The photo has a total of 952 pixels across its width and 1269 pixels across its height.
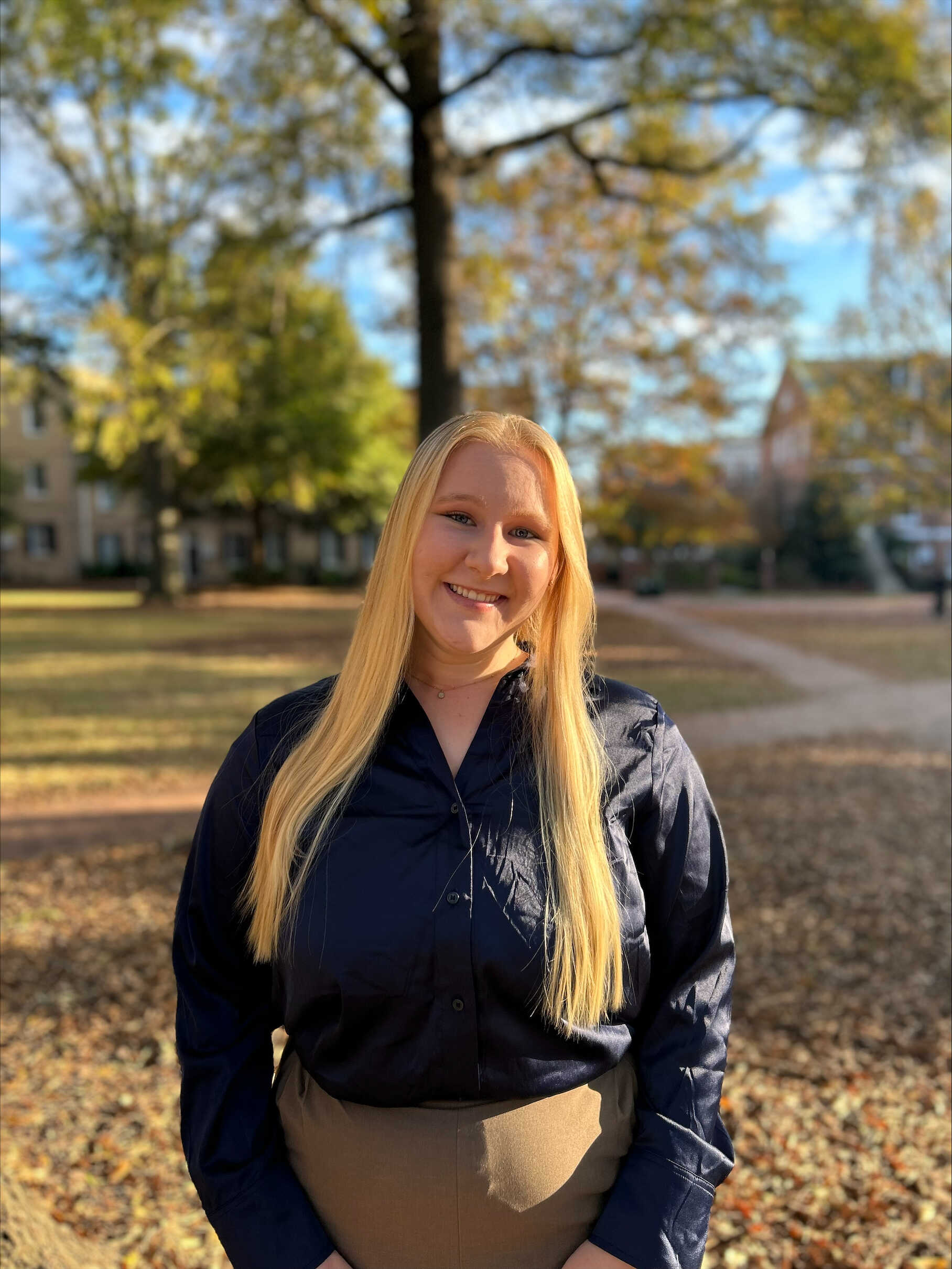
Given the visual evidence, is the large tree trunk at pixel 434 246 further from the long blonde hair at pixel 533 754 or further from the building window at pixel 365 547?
the building window at pixel 365 547

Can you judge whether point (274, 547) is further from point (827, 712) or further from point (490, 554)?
point (490, 554)

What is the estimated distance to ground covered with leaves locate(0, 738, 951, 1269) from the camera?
3004 mm

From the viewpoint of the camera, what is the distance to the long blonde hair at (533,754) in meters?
1.65

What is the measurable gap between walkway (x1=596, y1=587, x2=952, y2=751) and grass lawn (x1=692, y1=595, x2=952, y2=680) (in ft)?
2.11

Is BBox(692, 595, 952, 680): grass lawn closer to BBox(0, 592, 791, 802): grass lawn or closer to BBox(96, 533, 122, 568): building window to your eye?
BBox(0, 592, 791, 802): grass lawn

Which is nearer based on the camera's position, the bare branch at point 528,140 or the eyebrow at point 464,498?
the eyebrow at point 464,498

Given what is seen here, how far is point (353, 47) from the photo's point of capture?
7648 millimetres

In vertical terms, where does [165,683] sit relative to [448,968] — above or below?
below

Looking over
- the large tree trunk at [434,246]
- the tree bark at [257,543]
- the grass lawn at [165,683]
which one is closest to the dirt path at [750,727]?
the grass lawn at [165,683]

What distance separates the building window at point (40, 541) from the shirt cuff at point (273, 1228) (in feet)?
176

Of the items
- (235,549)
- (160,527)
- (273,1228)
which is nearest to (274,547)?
(235,549)

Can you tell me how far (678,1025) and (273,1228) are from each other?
730 mm

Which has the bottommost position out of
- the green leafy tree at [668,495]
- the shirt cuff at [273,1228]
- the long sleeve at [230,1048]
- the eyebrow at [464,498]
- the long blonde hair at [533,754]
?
the shirt cuff at [273,1228]

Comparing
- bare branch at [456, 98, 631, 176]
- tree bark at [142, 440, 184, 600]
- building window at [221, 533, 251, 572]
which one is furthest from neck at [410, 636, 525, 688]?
building window at [221, 533, 251, 572]
